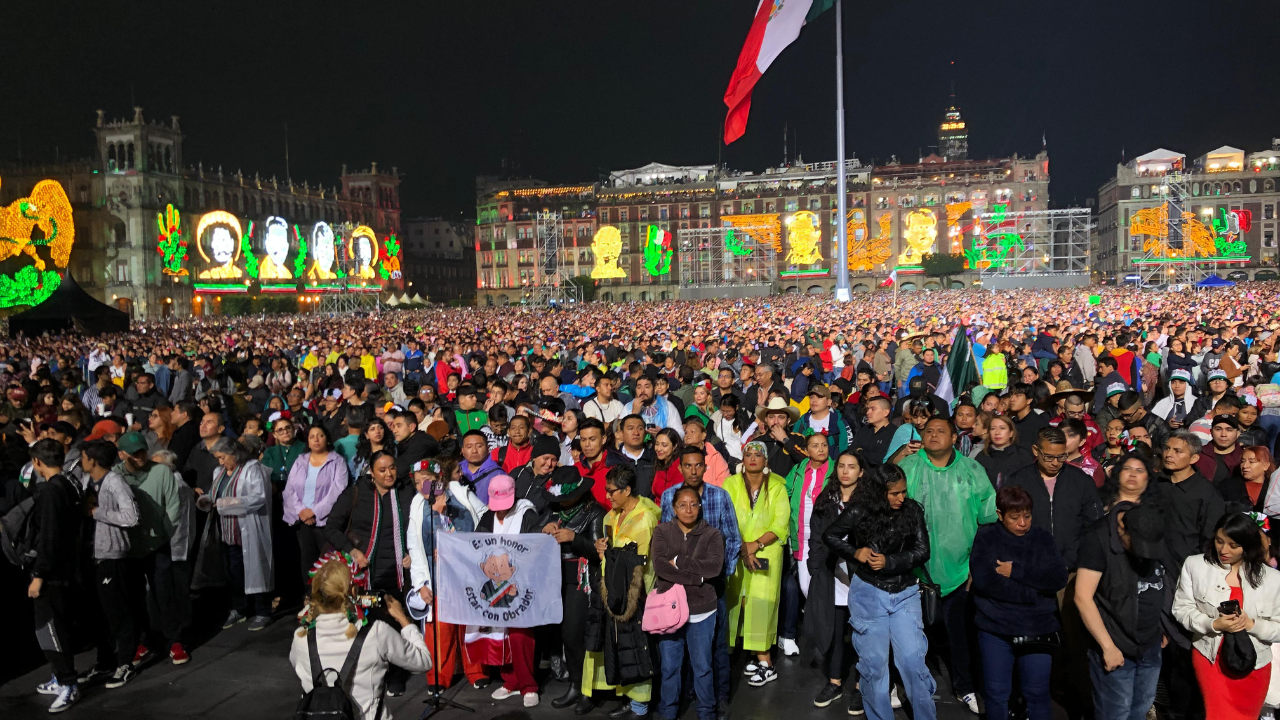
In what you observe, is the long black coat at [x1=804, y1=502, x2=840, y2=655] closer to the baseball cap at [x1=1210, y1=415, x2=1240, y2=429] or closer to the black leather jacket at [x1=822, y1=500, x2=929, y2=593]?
the black leather jacket at [x1=822, y1=500, x2=929, y2=593]

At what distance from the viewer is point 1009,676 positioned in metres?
4.27

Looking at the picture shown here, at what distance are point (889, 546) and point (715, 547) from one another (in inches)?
32.7

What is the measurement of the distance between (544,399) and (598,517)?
158 inches

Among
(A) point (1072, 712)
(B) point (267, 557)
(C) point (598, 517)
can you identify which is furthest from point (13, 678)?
(A) point (1072, 712)

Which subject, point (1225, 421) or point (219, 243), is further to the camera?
point (219, 243)

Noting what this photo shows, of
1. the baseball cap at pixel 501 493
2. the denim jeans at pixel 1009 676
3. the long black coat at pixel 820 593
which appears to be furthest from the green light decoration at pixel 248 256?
the denim jeans at pixel 1009 676

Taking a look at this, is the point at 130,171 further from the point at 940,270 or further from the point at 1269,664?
the point at 1269,664

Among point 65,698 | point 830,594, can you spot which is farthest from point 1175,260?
point 65,698

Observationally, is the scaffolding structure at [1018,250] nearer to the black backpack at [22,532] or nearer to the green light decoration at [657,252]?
the green light decoration at [657,252]

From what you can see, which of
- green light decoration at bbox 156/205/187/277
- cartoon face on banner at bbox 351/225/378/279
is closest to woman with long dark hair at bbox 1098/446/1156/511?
green light decoration at bbox 156/205/187/277

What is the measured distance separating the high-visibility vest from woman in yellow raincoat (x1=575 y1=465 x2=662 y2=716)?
7747 mm

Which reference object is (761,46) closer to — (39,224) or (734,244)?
(39,224)

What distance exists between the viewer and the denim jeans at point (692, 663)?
4742 mm

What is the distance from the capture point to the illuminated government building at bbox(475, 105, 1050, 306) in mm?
85125
